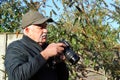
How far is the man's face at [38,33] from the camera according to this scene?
3348 mm

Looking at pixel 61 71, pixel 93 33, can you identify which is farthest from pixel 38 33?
pixel 93 33

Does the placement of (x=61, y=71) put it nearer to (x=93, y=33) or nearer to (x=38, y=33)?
(x=38, y=33)

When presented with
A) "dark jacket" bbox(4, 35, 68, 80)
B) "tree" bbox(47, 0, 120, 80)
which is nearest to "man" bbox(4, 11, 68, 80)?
"dark jacket" bbox(4, 35, 68, 80)

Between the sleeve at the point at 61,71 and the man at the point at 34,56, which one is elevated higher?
the man at the point at 34,56

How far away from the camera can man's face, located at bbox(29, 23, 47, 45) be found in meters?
3.35

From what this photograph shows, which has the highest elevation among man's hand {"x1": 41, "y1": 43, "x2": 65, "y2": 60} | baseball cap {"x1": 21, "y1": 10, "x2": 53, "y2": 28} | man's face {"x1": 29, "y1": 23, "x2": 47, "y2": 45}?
baseball cap {"x1": 21, "y1": 10, "x2": 53, "y2": 28}

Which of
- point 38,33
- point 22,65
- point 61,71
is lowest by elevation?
point 61,71

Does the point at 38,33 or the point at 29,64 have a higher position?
the point at 38,33

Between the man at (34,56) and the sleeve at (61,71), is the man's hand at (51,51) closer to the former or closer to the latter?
the man at (34,56)

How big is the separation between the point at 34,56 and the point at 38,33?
0.75ft

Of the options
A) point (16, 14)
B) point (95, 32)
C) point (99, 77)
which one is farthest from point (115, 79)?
point (16, 14)

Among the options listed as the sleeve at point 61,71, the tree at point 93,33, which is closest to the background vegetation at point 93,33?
the tree at point 93,33

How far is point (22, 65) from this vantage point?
3029 mm

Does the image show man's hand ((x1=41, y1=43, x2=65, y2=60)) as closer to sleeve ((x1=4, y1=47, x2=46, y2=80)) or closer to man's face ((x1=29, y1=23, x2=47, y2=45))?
sleeve ((x1=4, y1=47, x2=46, y2=80))
